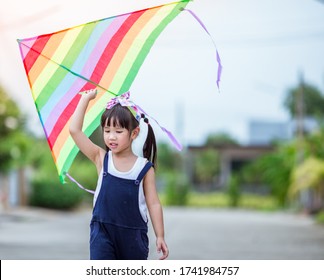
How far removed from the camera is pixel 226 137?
63.9 m

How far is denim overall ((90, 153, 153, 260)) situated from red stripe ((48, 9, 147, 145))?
2.12 feet

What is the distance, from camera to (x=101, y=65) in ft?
15.0

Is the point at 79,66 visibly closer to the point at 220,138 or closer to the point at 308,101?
the point at 308,101

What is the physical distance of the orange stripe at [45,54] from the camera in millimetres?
4586

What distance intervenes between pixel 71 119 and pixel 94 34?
50 centimetres

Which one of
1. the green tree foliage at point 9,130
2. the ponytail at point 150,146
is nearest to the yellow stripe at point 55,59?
the ponytail at point 150,146

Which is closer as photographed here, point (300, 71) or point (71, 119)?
point (71, 119)

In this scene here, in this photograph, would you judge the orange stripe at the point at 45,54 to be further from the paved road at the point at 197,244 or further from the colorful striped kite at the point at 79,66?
the paved road at the point at 197,244

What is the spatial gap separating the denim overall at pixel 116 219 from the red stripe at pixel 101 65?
25.4 inches

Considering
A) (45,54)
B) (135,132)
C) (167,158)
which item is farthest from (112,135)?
(167,158)

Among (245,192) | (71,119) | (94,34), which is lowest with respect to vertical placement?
(245,192)
